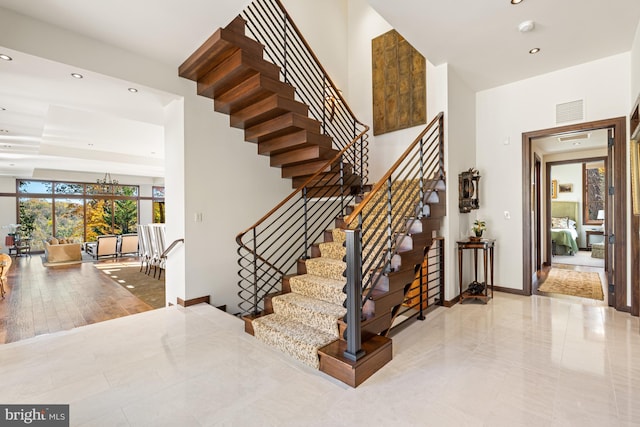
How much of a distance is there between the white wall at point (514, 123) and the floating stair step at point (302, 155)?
2.58m

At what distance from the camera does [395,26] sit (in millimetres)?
3289

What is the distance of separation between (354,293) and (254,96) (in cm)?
267

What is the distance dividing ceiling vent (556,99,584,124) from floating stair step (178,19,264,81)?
4.18 metres

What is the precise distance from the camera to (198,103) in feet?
13.6

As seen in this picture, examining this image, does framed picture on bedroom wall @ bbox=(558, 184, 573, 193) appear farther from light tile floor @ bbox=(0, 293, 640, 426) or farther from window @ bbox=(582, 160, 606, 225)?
light tile floor @ bbox=(0, 293, 640, 426)

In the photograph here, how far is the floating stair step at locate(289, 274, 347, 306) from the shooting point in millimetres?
3027

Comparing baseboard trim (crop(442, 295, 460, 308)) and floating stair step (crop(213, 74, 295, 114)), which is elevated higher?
floating stair step (crop(213, 74, 295, 114))

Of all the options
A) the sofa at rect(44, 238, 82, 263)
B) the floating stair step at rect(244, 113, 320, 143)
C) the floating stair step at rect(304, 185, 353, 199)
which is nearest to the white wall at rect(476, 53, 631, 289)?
the floating stair step at rect(304, 185, 353, 199)

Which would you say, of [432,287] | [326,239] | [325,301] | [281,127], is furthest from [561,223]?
[281,127]

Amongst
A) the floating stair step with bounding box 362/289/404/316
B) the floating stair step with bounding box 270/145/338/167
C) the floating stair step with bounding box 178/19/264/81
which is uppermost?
the floating stair step with bounding box 178/19/264/81

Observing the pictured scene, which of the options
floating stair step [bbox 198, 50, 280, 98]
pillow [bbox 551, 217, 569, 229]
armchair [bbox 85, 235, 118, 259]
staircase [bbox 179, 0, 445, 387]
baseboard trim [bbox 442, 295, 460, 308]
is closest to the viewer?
staircase [bbox 179, 0, 445, 387]

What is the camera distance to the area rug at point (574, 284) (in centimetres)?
457

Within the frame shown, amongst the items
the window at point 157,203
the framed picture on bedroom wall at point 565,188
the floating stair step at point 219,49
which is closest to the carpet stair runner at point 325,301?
the floating stair step at point 219,49

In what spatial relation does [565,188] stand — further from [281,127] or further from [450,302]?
[281,127]
